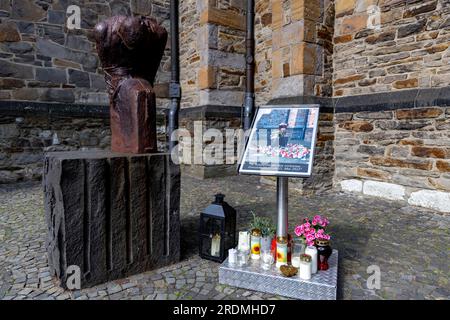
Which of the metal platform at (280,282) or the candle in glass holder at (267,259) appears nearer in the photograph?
the metal platform at (280,282)

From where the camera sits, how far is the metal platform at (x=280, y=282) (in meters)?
1.87

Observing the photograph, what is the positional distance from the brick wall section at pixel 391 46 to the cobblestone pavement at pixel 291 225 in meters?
1.75

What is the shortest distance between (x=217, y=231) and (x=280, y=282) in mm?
679

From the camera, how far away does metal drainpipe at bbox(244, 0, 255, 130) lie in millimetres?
6359

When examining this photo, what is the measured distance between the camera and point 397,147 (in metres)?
4.32

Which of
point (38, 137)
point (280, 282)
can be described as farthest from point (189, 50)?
point (280, 282)

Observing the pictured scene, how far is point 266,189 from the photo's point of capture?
205 inches

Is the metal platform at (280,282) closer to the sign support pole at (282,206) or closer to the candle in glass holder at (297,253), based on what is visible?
the candle in glass holder at (297,253)

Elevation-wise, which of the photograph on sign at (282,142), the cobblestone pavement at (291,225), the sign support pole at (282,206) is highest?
the photograph on sign at (282,142)

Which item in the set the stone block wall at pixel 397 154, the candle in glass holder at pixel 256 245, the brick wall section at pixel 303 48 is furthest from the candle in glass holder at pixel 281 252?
the brick wall section at pixel 303 48

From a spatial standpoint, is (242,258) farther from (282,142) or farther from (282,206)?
(282,142)

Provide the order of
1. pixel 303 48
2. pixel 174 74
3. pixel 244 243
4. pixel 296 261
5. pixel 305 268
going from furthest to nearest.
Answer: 1. pixel 174 74
2. pixel 303 48
3. pixel 244 243
4. pixel 296 261
5. pixel 305 268

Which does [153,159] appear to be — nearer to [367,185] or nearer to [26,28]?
[367,185]
